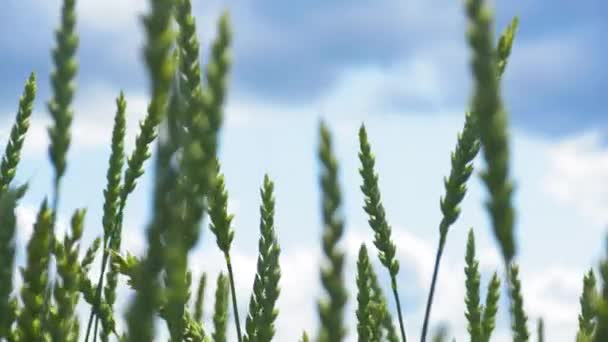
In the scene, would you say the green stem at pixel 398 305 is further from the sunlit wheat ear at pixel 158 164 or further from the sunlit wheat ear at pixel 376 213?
the sunlit wheat ear at pixel 158 164

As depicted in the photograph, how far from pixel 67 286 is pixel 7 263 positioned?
4.1 inches

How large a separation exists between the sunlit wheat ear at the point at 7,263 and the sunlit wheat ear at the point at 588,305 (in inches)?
49.7

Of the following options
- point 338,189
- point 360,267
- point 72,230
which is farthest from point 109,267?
point 338,189

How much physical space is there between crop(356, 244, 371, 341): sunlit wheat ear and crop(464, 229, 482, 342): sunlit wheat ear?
24 centimetres

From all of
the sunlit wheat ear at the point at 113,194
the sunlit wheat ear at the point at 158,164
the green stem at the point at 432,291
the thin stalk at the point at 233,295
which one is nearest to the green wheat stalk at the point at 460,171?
the green stem at the point at 432,291

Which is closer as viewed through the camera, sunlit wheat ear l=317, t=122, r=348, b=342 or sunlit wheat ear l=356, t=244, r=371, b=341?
sunlit wheat ear l=317, t=122, r=348, b=342

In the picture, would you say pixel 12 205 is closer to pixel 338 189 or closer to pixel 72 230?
pixel 72 230

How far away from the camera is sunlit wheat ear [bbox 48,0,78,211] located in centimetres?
128

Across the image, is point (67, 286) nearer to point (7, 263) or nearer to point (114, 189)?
point (7, 263)

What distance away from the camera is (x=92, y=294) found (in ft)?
7.89

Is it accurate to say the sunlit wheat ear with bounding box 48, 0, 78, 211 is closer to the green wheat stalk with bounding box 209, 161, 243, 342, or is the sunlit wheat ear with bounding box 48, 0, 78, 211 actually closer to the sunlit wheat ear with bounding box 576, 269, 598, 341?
the green wheat stalk with bounding box 209, 161, 243, 342

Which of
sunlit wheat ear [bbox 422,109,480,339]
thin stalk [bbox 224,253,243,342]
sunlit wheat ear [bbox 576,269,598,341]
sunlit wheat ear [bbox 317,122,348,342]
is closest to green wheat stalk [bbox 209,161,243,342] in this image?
thin stalk [bbox 224,253,243,342]

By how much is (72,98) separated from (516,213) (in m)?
0.68

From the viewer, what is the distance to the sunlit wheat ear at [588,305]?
214cm
